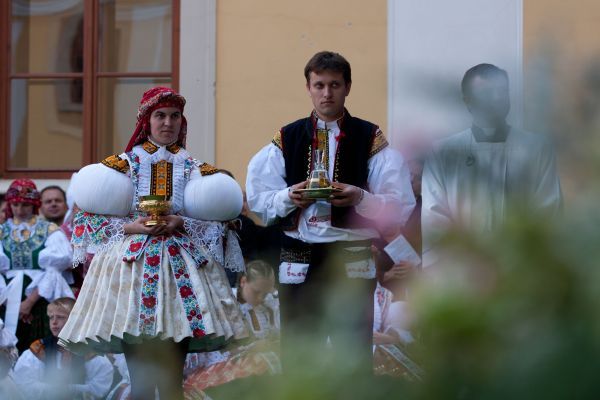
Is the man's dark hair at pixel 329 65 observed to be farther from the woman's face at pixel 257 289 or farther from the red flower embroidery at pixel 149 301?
the woman's face at pixel 257 289

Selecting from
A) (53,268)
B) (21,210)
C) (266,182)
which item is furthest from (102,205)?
(21,210)

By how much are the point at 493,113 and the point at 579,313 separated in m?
0.11

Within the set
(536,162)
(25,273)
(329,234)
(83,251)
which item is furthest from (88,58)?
(536,162)

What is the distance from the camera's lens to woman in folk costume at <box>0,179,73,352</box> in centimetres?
643

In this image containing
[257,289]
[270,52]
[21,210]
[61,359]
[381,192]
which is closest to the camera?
[381,192]

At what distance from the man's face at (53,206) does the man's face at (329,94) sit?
9.63 feet

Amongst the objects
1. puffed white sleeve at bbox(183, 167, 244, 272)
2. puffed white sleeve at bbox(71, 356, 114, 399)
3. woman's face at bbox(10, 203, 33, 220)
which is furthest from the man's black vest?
woman's face at bbox(10, 203, 33, 220)

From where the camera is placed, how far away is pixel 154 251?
4.56 metres

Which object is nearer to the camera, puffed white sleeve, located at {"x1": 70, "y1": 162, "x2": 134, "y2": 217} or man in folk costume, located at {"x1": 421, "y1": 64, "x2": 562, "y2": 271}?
man in folk costume, located at {"x1": 421, "y1": 64, "x2": 562, "y2": 271}

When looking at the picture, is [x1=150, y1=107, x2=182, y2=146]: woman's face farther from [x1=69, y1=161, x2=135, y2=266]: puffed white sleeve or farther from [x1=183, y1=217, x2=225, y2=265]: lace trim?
[x1=183, y1=217, x2=225, y2=265]: lace trim

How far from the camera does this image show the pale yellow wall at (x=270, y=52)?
24.9ft

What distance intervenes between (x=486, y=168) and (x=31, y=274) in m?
6.14

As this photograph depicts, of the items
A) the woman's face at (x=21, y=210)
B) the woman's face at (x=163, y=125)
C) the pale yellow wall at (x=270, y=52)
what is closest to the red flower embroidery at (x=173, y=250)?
the woman's face at (x=163, y=125)

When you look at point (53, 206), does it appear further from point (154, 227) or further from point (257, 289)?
point (154, 227)
